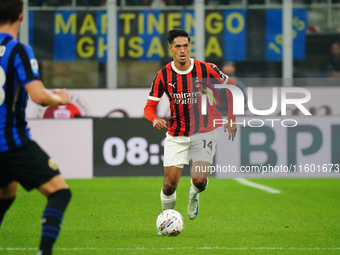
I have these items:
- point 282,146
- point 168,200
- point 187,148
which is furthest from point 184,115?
point 282,146

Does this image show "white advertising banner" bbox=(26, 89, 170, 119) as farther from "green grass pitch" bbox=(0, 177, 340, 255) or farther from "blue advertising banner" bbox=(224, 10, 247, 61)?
"green grass pitch" bbox=(0, 177, 340, 255)

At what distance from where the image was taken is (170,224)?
272 inches

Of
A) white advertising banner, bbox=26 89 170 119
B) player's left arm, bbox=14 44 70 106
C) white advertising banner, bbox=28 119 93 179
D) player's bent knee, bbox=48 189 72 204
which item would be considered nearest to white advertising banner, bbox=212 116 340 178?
white advertising banner, bbox=26 89 170 119

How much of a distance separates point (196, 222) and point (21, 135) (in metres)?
3.47

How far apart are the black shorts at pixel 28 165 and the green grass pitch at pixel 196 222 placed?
1.33 m

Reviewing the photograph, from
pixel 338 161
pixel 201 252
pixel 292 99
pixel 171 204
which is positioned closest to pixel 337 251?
pixel 201 252

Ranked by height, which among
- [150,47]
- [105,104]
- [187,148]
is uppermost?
[150,47]

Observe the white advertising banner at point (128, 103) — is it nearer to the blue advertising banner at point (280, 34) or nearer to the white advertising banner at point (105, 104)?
the white advertising banner at point (105, 104)

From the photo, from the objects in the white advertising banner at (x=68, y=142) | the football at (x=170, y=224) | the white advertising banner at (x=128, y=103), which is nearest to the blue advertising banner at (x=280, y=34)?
the white advertising banner at (x=128, y=103)

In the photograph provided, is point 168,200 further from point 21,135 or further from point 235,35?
point 235,35

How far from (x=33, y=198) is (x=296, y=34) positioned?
7261 millimetres

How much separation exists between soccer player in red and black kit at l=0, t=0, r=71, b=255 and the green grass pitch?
1.25m

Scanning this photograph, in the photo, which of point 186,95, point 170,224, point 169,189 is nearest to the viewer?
point 170,224

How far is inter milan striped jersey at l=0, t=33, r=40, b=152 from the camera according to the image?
4809 mm
